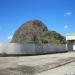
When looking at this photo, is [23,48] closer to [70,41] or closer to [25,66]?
[25,66]

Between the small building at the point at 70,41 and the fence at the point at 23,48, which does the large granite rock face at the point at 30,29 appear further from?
the fence at the point at 23,48

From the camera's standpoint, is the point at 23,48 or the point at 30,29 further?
the point at 30,29

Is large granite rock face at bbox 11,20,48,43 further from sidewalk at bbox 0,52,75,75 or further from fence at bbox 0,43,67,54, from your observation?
sidewalk at bbox 0,52,75,75

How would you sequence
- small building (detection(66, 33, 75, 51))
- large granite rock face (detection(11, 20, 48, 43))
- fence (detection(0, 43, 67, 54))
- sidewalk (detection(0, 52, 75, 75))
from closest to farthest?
sidewalk (detection(0, 52, 75, 75)), fence (detection(0, 43, 67, 54)), small building (detection(66, 33, 75, 51)), large granite rock face (detection(11, 20, 48, 43))

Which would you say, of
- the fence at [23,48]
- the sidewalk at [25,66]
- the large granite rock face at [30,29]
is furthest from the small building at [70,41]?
the large granite rock face at [30,29]

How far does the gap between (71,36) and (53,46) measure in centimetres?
2204

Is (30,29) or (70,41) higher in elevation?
(30,29)

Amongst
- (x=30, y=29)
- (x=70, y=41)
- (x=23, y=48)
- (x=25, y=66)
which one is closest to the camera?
(x=25, y=66)

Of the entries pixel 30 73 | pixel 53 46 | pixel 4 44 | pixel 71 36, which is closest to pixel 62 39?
pixel 71 36

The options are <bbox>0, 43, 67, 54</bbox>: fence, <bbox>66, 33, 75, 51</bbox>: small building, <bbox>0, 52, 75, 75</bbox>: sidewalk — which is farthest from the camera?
<bbox>66, 33, 75, 51</bbox>: small building

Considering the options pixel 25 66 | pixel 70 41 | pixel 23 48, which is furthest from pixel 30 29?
pixel 25 66

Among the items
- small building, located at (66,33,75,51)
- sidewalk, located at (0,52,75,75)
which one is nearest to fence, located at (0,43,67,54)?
sidewalk, located at (0,52,75,75)

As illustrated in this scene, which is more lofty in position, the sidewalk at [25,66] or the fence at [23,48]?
the fence at [23,48]

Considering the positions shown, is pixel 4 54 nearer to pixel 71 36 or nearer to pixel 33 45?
pixel 33 45
